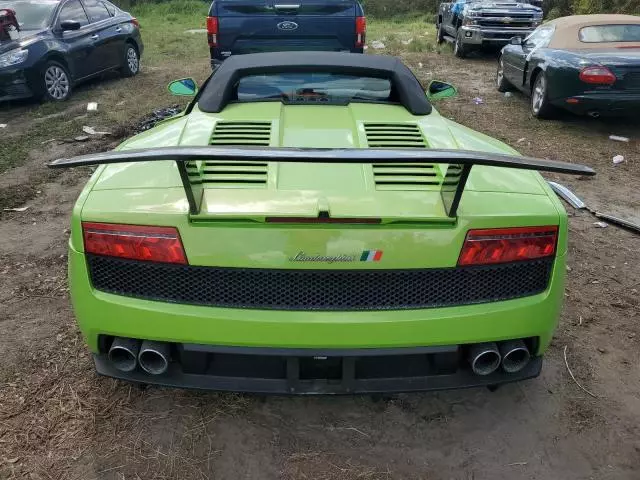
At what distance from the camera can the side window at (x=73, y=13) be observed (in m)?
9.32

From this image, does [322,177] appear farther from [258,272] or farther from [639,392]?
[639,392]

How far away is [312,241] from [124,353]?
873 mm

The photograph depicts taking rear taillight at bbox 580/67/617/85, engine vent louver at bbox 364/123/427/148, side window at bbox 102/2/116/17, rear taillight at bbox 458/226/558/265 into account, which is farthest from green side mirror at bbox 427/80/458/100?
side window at bbox 102/2/116/17

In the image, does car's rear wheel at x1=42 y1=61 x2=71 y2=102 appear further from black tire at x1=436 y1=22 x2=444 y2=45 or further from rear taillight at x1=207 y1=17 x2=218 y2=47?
black tire at x1=436 y1=22 x2=444 y2=45

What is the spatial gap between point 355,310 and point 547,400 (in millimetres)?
1284

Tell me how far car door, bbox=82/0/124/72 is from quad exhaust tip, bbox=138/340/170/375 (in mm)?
8997

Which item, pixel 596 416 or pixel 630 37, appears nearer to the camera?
pixel 596 416

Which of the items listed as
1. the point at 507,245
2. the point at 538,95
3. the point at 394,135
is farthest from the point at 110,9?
the point at 507,245

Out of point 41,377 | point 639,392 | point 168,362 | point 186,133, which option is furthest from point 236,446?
point 639,392

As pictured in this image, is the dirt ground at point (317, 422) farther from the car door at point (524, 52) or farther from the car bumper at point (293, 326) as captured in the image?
the car door at point (524, 52)

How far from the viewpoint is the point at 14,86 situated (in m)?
8.29

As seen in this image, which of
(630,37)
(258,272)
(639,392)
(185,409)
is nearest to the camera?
(258,272)

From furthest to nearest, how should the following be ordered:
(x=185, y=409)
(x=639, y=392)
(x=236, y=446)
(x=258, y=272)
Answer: (x=639, y=392)
(x=185, y=409)
(x=236, y=446)
(x=258, y=272)

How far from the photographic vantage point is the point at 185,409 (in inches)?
105
